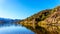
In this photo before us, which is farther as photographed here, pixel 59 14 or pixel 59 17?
pixel 59 14

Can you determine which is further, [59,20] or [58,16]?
[58,16]

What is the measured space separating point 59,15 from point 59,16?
15.4 feet

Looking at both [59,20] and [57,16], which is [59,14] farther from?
[59,20]

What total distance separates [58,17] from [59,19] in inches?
179

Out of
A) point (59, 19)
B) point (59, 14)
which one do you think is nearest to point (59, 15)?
point (59, 14)

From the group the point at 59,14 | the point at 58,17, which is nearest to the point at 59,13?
the point at 59,14

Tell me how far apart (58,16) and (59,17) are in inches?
168

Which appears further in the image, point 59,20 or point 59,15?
point 59,15

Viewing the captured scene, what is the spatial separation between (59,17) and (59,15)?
7.67 meters

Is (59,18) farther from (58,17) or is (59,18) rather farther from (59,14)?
(59,14)

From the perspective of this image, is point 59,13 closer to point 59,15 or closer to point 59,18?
point 59,15

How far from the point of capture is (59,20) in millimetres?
118125

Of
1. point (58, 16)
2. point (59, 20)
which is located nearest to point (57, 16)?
point (58, 16)

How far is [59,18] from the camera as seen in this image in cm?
12300
